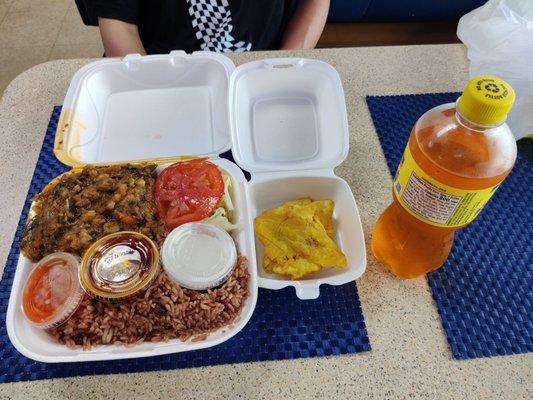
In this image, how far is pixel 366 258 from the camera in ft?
2.71

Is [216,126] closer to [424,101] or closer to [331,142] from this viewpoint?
[331,142]

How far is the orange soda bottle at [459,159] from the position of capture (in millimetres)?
558

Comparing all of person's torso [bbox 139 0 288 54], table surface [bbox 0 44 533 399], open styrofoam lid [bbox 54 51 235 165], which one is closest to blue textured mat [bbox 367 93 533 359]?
table surface [bbox 0 44 533 399]

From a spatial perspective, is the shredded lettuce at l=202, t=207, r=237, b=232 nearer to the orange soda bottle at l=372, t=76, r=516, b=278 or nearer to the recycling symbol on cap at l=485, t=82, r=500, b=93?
the orange soda bottle at l=372, t=76, r=516, b=278

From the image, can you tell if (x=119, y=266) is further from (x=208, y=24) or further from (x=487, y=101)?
(x=208, y=24)

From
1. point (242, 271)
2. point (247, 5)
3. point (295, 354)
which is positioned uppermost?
point (247, 5)

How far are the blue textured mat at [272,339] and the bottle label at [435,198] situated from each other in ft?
0.76

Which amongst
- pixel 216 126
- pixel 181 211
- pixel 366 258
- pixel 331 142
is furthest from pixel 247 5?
pixel 366 258

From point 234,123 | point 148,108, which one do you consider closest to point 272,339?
point 234,123

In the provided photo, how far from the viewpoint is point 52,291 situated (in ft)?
2.33

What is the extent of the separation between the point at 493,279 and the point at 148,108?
987mm

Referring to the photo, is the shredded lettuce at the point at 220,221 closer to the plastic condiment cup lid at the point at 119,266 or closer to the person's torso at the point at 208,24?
the plastic condiment cup lid at the point at 119,266

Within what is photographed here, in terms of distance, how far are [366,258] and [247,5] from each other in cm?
94

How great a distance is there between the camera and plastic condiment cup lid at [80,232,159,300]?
0.70m
